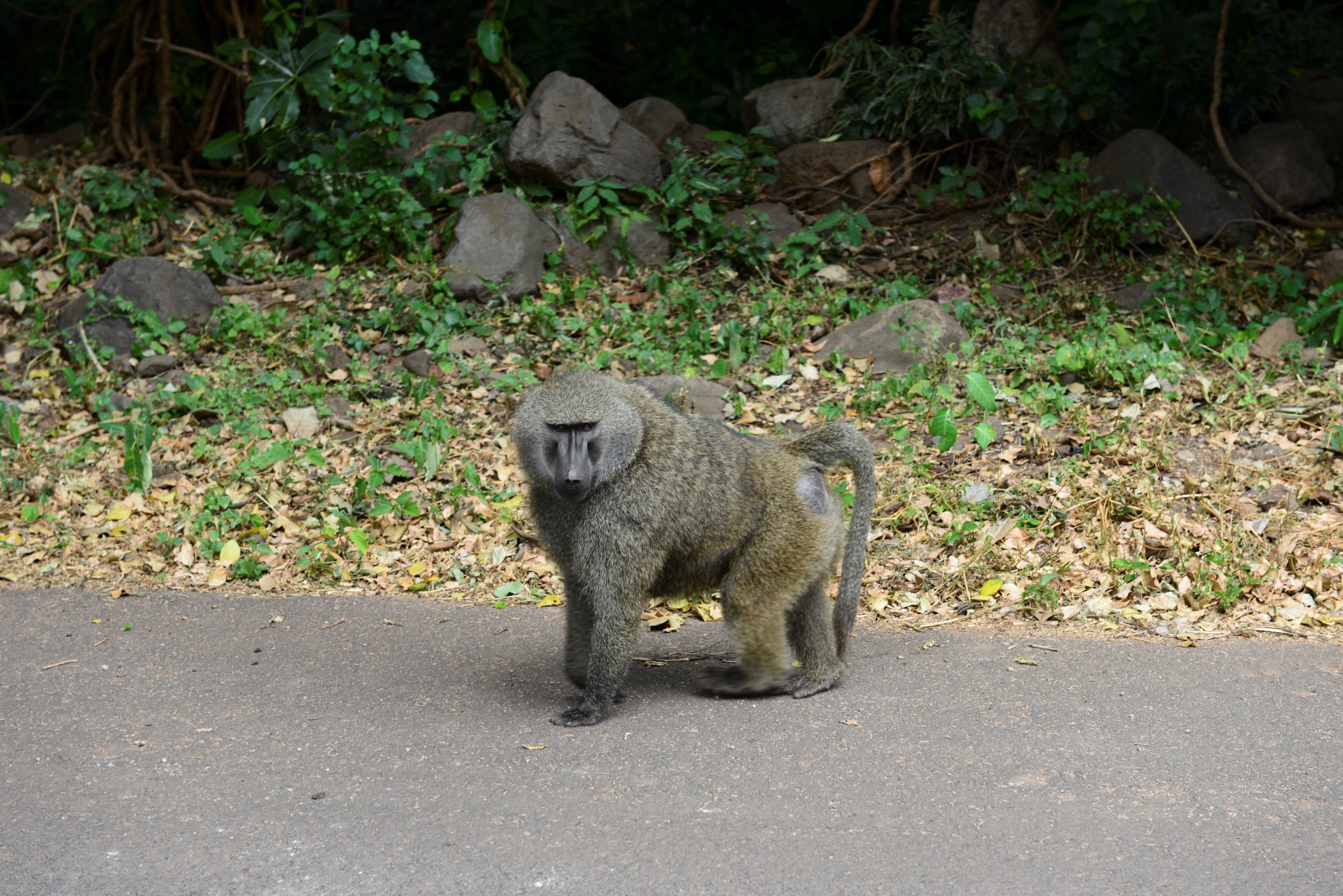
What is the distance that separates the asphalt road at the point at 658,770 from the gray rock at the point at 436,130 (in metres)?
5.36

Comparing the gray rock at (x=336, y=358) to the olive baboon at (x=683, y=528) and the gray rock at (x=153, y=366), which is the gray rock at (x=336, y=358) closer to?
the gray rock at (x=153, y=366)

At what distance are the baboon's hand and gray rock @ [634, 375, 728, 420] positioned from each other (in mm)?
2790

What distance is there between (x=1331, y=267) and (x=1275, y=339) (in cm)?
116

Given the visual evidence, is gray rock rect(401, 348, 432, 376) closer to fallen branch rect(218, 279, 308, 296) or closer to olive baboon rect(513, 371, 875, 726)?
fallen branch rect(218, 279, 308, 296)

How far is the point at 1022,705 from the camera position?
376 cm

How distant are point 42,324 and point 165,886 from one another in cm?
635

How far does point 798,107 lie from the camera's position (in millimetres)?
9305

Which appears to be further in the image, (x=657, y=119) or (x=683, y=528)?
(x=657, y=119)

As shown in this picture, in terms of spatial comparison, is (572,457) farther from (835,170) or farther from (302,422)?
(835,170)

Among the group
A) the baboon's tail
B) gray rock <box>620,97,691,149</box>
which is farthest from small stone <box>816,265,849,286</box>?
the baboon's tail

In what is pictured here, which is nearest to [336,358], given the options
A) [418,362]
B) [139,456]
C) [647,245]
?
[418,362]

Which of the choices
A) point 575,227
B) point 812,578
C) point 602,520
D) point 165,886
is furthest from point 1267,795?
point 575,227

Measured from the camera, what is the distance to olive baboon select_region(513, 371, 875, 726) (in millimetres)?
3723

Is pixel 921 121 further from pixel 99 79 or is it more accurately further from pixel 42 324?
pixel 99 79
